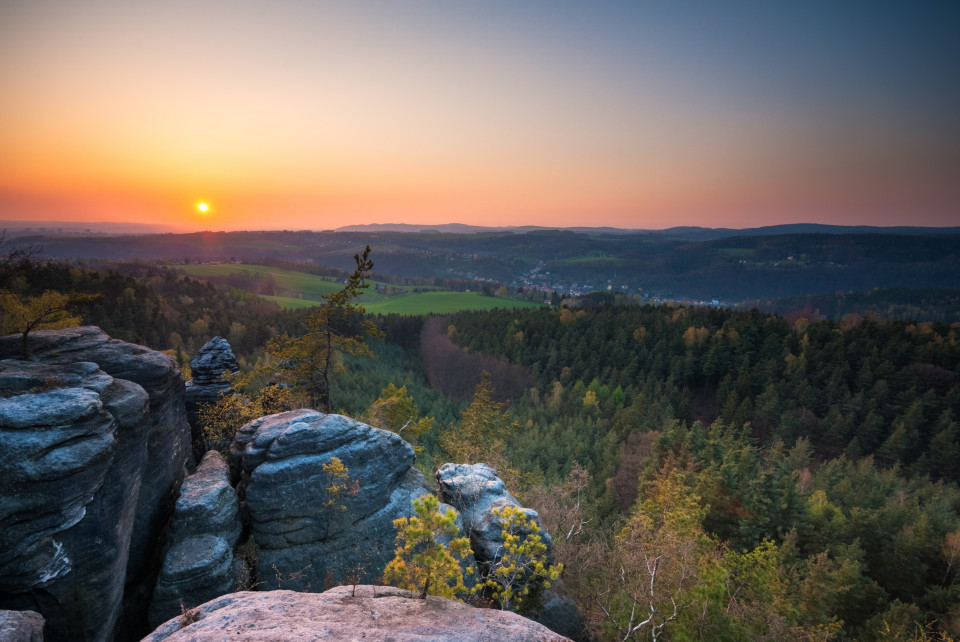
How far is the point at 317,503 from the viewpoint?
54.0ft

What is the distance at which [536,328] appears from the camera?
111 m

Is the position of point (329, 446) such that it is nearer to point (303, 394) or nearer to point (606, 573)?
point (303, 394)

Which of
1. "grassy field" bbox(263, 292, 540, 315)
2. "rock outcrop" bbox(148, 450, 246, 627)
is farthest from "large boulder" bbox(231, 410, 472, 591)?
"grassy field" bbox(263, 292, 540, 315)

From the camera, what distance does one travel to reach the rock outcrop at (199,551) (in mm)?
13523

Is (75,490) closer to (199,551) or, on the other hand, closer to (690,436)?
(199,551)

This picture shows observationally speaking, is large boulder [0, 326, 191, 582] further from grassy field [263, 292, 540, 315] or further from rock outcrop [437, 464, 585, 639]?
grassy field [263, 292, 540, 315]

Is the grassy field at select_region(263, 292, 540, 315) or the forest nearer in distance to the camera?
the forest

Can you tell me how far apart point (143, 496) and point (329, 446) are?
23.2 ft

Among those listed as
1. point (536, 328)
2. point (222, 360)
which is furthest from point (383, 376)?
point (222, 360)

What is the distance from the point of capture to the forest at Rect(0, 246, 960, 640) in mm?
20953

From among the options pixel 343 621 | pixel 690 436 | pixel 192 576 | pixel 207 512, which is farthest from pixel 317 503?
pixel 690 436

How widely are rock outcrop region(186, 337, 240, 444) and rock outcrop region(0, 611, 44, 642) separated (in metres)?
18.8

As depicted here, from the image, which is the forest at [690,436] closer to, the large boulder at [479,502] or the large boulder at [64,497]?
the large boulder at [479,502]

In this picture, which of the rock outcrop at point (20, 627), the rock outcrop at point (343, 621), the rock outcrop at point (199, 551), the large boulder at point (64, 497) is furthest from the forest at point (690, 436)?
the rock outcrop at point (20, 627)
